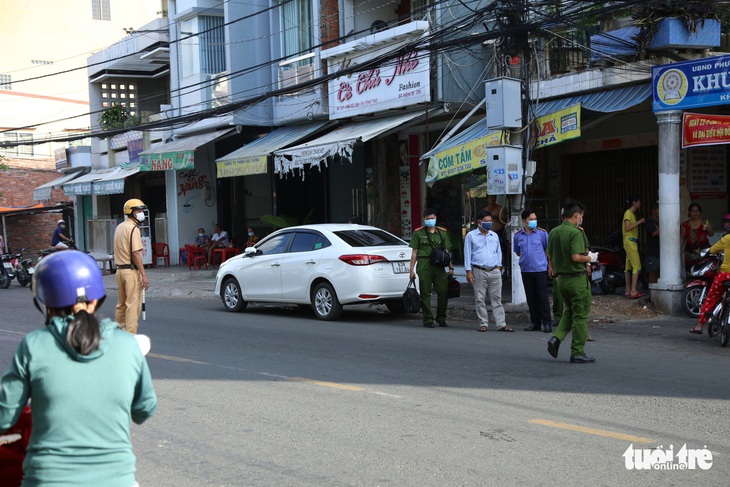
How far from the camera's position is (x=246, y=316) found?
49.9 feet

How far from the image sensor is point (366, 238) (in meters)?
14.2

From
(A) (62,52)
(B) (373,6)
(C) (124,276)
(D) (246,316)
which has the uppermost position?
(A) (62,52)

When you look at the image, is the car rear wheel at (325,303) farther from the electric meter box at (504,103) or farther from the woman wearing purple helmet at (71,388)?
the woman wearing purple helmet at (71,388)

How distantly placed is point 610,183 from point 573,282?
32.4ft

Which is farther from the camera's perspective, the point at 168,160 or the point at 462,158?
the point at 168,160

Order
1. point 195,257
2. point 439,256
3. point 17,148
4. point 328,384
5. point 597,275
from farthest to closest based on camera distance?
point 17,148 < point 195,257 < point 597,275 < point 439,256 < point 328,384

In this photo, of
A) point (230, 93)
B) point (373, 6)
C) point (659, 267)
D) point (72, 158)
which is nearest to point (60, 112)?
point (72, 158)

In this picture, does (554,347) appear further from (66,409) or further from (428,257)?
(66,409)

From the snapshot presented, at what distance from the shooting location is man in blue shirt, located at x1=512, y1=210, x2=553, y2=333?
12.4 meters

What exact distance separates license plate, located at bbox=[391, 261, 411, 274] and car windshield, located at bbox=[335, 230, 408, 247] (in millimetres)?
509

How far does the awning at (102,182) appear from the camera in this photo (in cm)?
2922

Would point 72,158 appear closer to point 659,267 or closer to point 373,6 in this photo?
point 373,6

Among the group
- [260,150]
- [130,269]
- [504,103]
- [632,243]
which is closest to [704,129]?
[632,243]

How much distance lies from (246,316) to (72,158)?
77.7 ft
